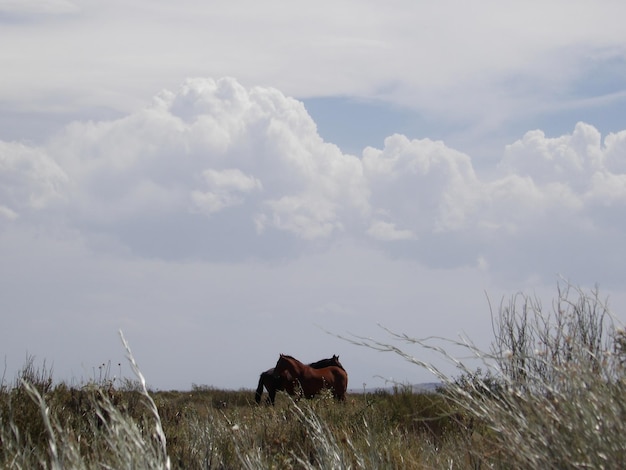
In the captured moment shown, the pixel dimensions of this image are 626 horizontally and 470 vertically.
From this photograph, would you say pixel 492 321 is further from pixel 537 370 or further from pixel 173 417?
pixel 173 417

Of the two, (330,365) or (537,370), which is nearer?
(537,370)

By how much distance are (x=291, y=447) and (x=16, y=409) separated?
3.28 metres

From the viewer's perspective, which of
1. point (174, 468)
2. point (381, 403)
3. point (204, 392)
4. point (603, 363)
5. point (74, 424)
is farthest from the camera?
point (204, 392)

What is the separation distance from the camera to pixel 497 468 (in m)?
6.66

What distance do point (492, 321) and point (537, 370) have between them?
4011 mm

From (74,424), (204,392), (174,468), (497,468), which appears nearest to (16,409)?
(74,424)

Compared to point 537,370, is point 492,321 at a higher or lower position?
higher

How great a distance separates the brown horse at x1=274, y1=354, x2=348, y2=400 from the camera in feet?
75.0

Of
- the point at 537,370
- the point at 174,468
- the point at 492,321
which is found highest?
the point at 492,321

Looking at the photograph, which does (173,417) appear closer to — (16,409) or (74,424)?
(74,424)

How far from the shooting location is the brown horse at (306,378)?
2286 cm

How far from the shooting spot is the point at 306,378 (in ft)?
76.2

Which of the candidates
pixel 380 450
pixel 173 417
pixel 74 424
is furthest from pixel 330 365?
pixel 380 450

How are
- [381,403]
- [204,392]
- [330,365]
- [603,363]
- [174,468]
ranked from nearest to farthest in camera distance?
[603,363] < [174,468] < [381,403] < [330,365] < [204,392]
